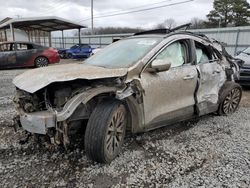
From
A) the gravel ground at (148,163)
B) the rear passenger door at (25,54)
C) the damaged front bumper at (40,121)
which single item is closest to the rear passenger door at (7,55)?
the rear passenger door at (25,54)

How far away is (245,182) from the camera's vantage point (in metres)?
2.85

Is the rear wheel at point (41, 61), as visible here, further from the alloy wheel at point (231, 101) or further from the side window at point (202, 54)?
the alloy wheel at point (231, 101)

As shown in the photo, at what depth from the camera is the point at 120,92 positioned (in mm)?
3094

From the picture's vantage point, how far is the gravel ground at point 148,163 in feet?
9.27

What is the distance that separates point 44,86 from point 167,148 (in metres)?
1.96

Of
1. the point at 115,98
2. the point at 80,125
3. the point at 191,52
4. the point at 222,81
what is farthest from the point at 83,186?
the point at 222,81

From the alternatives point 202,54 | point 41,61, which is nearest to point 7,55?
point 41,61

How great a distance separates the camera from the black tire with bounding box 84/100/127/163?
9.61 feet

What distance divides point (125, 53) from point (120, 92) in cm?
98

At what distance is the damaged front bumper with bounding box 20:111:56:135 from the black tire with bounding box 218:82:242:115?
3461 millimetres

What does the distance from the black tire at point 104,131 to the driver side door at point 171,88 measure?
47 cm

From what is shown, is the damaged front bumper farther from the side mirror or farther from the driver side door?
the side mirror

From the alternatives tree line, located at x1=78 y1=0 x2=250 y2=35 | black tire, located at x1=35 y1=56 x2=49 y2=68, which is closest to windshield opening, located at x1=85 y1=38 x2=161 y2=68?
black tire, located at x1=35 y1=56 x2=49 y2=68

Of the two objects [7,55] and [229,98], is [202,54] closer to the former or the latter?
[229,98]
